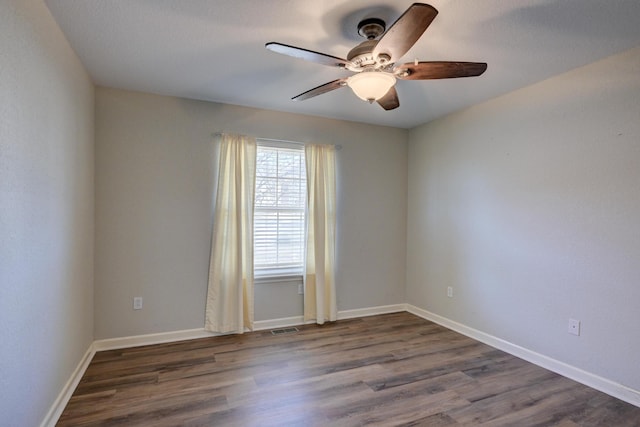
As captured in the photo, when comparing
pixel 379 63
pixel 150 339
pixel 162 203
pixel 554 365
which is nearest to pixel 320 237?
pixel 162 203

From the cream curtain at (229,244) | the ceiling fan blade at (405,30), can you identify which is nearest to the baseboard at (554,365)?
the cream curtain at (229,244)

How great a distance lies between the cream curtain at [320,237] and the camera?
3865 millimetres

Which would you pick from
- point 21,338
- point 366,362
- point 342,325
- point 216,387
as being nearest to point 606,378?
point 366,362

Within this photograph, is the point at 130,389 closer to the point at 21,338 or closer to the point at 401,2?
the point at 21,338

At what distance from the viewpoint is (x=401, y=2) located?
184 cm

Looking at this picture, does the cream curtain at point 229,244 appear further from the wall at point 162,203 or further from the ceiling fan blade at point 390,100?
the ceiling fan blade at point 390,100

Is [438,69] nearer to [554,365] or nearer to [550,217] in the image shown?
[550,217]

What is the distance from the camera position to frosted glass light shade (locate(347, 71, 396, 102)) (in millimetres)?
1966

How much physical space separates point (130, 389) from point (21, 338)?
1.03 metres

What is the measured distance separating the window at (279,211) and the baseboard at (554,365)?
6.21ft

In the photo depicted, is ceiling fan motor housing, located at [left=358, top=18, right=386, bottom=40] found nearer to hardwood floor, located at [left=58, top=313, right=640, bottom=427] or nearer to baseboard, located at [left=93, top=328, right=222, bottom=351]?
hardwood floor, located at [left=58, top=313, right=640, bottom=427]

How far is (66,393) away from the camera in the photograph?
2240 mm

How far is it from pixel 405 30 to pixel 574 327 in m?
2.61

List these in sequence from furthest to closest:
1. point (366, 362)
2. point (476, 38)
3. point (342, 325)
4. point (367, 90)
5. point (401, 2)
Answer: point (342, 325), point (366, 362), point (476, 38), point (367, 90), point (401, 2)
